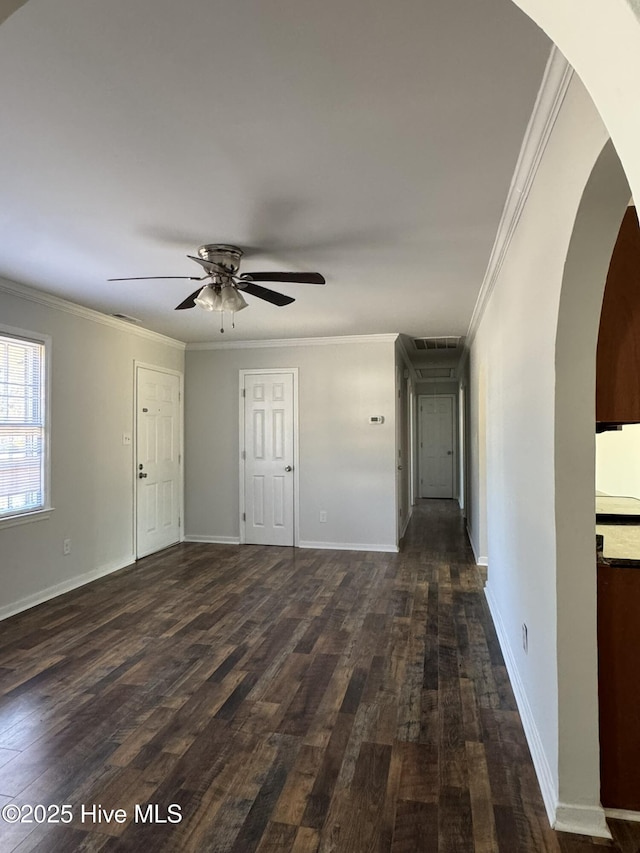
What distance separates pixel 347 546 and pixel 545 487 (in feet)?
13.5

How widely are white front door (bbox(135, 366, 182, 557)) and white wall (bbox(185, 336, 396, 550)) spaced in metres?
0.24

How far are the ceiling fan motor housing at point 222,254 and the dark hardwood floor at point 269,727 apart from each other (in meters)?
2.35

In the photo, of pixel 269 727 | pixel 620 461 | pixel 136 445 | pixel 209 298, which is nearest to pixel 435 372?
pixel 136 445

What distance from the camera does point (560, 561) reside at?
1668mm

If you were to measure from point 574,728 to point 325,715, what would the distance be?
1.14 m

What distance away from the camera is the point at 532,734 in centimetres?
207

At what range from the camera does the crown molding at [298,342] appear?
5.67 m

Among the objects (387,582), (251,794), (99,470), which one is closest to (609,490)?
(387,582)

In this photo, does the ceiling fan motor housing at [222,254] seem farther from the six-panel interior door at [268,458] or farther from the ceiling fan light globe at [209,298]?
the six-panel interior door at [268,458]

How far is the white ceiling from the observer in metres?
1.35

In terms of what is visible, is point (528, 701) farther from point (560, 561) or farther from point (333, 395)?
point (333, 395)

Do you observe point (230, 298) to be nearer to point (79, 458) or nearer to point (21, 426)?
point (21, 426)

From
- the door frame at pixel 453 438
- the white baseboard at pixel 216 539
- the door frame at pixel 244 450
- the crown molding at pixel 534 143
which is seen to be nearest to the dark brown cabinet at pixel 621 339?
the crown molding at pixel 534 143

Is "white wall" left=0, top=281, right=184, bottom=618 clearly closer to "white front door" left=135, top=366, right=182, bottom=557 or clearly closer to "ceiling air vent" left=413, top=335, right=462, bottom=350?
"white front door" left=135, top=366, right=182, bottom=557
